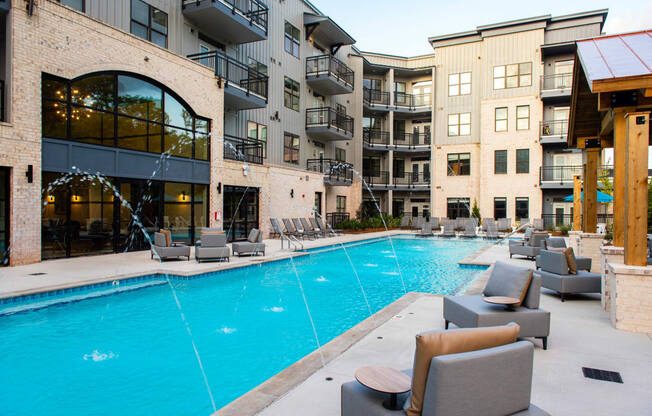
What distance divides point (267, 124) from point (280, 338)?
16676 mm

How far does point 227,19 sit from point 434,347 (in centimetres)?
1689

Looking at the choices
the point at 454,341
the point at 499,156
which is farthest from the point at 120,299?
the point at 499,156

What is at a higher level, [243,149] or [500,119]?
[500,119]

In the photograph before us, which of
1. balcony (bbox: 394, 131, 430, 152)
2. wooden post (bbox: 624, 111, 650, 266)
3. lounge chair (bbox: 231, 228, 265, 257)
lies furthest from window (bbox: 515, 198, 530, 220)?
wooden post (bbox: 624, 111, 650, 266)

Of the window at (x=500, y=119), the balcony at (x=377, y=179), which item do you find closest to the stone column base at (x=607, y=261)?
the window at (x=500, y=119)

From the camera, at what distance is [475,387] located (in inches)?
90.8

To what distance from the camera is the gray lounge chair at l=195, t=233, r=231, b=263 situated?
11.1m

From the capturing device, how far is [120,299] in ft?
25.0

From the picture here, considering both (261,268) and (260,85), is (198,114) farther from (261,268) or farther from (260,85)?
(261,268)

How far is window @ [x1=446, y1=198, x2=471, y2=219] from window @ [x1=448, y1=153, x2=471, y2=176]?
6.22 feet

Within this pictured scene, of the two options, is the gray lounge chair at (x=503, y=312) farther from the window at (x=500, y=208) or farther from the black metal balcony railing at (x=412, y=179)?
the black metal balcony railing at (x=412, y=179)

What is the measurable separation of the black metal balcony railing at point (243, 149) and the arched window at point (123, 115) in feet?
5.90

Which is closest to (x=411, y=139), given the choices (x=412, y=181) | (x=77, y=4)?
(x=412, y=181)

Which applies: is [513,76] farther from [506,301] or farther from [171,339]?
[171,339]
